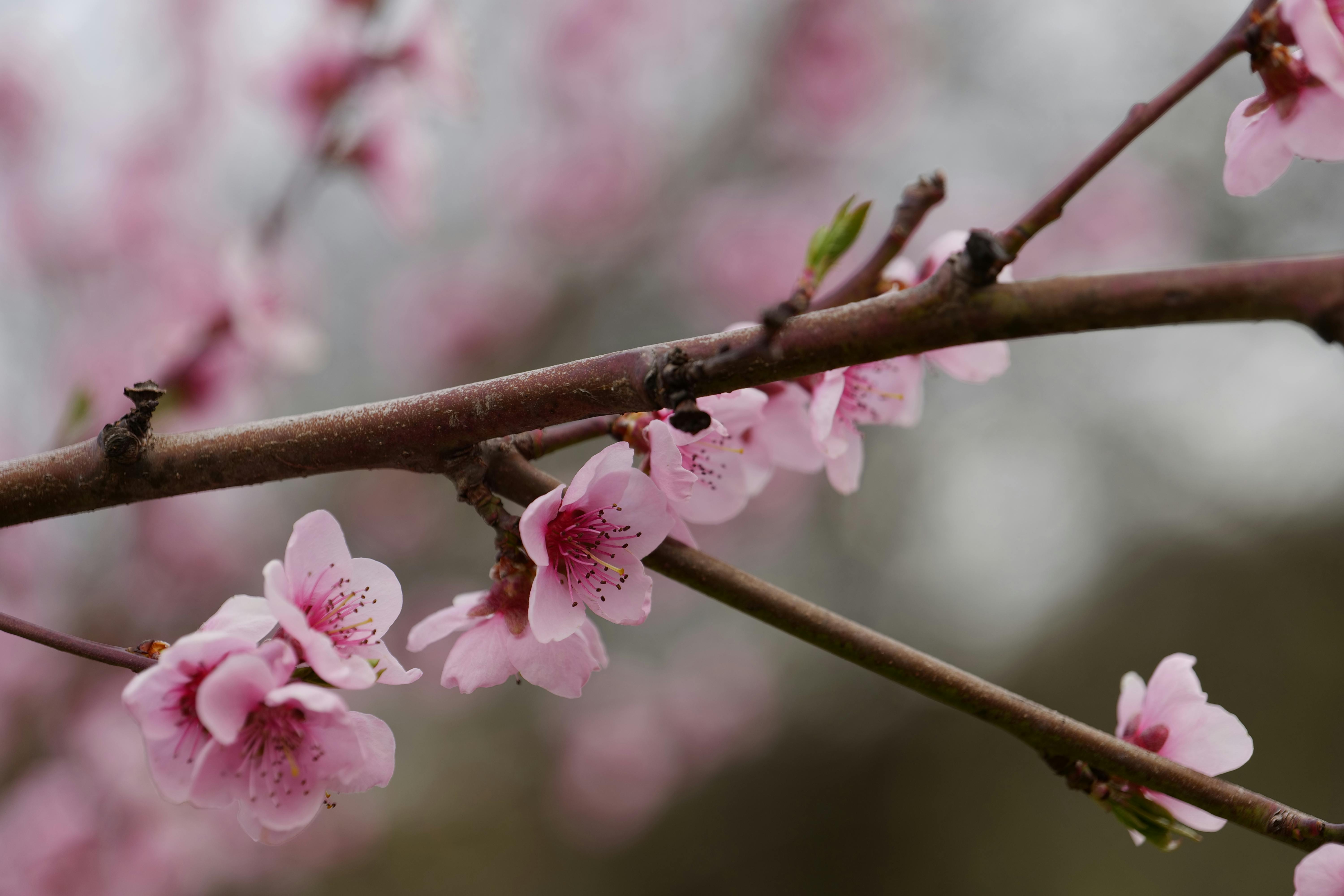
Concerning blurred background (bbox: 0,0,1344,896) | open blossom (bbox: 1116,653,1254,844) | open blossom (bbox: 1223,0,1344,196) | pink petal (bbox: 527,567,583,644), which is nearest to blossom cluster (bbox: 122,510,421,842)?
pink petal (bbox: 527,567,583,644)

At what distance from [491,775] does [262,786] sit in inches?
148

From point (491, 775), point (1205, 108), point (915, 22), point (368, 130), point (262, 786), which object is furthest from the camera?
point (491, 775)

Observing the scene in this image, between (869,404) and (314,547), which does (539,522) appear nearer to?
(314,547)

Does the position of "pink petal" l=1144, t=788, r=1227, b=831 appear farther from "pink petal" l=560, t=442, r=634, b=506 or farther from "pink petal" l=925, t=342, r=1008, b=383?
"pink petal" l=560, t=442, r=634, b=506

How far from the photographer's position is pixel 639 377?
59 cm

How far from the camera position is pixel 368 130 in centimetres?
182

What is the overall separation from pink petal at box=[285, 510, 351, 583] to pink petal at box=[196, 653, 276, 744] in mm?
90

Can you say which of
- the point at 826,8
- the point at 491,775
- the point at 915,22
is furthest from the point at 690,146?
the point at 491,775

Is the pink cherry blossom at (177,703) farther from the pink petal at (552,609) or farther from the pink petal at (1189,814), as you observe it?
the pink petal at (1189,814)

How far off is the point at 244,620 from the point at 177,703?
0.24ft

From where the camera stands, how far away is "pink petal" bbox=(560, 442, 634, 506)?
643 mm

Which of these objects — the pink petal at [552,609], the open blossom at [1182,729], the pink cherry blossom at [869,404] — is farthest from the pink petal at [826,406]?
the open blossom at [1182,729]

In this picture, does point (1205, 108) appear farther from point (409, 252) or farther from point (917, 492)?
point (409, 252)

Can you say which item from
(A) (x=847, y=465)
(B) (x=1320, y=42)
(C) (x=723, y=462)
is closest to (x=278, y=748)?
(C) (x=723, y=462)
